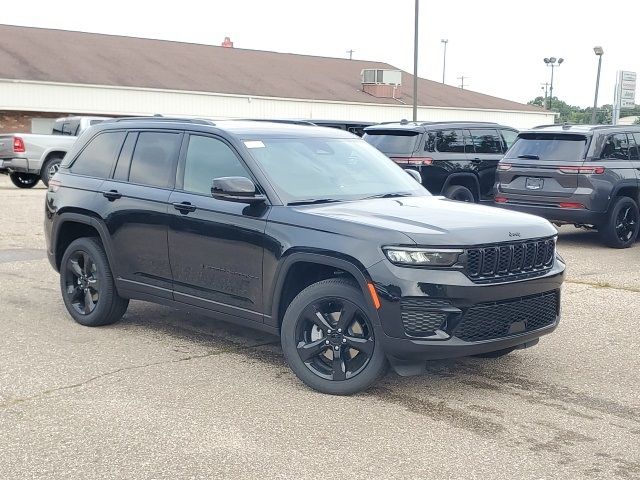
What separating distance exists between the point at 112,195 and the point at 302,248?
222 cm

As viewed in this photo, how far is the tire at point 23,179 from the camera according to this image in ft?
76.2

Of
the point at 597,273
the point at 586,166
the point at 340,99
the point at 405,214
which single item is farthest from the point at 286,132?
the point at 340,99

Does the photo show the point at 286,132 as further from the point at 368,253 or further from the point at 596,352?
the point at 596,352

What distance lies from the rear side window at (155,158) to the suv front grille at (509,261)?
2614 millimetres

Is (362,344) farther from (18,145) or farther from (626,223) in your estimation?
(18,145)

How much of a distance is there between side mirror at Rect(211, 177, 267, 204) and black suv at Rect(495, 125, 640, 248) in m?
7.39

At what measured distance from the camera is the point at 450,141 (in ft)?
49.4

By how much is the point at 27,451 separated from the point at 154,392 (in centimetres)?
114

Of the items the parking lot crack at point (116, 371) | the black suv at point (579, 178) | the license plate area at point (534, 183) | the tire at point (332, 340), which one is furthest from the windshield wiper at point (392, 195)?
the license plate area at point (534, 183)

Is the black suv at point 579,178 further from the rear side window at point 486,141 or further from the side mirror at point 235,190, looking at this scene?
the side mirror at point 235,190

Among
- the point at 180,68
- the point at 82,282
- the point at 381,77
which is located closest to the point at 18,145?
the point at 82,282

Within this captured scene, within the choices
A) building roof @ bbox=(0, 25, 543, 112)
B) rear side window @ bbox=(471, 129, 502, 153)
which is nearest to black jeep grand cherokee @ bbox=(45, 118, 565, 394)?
rear side window @ bbox=(471, 129, 502, 153)

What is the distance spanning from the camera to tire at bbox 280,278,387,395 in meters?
5.54

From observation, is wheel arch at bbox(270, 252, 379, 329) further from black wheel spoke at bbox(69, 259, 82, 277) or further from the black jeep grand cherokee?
black wheel spoke at bbox(69, 259, 82, 277)
